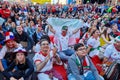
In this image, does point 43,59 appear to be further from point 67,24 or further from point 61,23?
point 67,24

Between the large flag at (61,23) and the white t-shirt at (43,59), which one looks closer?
the white t-shirt at (43,59)

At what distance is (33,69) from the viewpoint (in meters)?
6.15

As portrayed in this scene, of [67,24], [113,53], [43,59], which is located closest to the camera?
[43,59]

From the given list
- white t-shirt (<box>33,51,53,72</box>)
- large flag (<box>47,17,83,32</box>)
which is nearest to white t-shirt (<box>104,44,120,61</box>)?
white t-shirt (<box>33,51,53,72</box>)

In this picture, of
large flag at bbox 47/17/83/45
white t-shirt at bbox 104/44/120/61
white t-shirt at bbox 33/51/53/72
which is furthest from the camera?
large flag at bbox 47/17/83/45

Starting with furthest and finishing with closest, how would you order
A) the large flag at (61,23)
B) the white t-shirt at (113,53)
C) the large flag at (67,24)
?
the large flag at (61,23)
the large flag at (67,24)
the white t-shirt at (113,53)

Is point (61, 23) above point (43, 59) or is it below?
below

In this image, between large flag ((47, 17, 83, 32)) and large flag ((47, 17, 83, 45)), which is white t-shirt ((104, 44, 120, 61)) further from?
large flag ((47, 17, 83, 32))

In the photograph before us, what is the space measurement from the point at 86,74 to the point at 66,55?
1.63 meters

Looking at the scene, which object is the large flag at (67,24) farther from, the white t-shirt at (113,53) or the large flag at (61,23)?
the white t-shirt at (113,53)

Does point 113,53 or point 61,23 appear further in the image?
point 61,23

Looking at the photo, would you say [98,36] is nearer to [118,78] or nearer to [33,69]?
[118,78]

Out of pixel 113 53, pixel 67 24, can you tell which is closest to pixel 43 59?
pixel 113 53

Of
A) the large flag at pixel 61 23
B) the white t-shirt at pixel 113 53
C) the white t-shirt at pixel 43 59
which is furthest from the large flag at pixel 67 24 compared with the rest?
the white t-shirt at pixel 43 59
